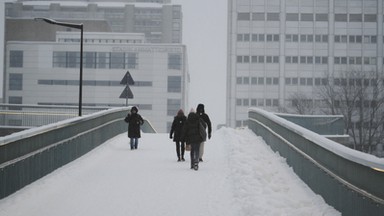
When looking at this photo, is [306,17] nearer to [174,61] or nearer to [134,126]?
[174,61]

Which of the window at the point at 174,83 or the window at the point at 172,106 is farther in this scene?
the window at the point at 174,83

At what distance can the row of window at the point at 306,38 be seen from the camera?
3720 inches

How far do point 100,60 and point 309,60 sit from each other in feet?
118

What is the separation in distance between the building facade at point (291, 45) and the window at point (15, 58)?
121 feet

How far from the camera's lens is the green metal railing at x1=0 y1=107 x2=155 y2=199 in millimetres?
10150

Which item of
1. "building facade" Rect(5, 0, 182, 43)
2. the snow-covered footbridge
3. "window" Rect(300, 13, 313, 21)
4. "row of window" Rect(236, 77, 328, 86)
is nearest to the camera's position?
the snow-covered footbridge

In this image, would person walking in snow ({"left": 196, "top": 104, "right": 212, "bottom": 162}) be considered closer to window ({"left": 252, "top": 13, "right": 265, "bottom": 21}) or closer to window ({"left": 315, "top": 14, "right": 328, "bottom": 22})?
window ({"left": 252, "top": 13, "right": 265, "bottom": 21})

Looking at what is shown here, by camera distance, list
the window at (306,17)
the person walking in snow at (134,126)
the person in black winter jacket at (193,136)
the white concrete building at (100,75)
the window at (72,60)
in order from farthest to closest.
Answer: the window at (72,60) < the white concrete building at (100,75) < the window at (306,17) < the person walking in snow at (134,126) < the person in black winter jacket at (193,136)

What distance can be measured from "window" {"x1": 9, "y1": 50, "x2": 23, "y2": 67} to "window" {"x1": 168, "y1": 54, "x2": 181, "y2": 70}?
85.5 ft

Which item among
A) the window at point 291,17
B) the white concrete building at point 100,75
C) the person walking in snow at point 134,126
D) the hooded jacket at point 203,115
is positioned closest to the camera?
the hooded jacket at point 203,115

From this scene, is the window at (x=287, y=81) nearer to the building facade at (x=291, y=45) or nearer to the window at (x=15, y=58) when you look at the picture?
the building facade at (x=291, y=45)

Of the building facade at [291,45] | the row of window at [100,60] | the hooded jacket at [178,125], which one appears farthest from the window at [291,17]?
the hooded jacket at [178,125]

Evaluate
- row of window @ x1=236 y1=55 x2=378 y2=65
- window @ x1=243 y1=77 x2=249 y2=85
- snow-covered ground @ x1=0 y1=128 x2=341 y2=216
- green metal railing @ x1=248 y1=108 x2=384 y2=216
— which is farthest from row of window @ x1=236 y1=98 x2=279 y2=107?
green metal railing @ x1=248 y1=108 x2=384 y2=216

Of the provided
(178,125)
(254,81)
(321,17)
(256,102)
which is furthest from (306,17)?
(178,125)
